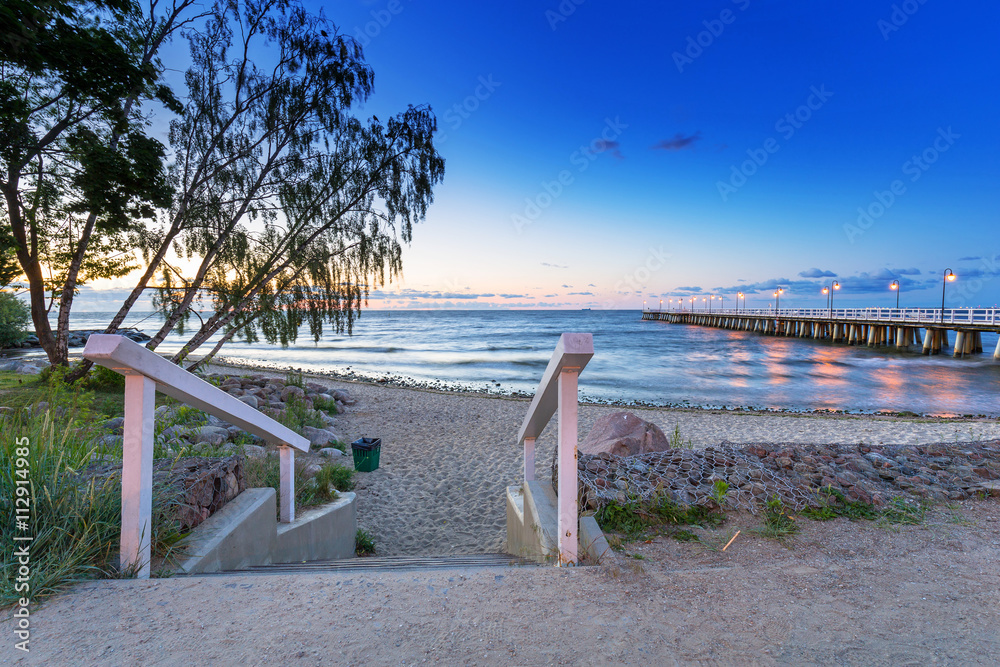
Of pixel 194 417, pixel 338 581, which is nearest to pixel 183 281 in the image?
pixel 194 417

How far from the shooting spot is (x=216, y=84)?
9219mm

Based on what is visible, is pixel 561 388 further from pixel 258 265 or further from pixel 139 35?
pixel 139 35

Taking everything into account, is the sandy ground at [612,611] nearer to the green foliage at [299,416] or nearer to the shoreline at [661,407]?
the green foliage at [299,416]

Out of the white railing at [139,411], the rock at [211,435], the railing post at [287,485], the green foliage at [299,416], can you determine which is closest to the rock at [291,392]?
the green foliage at [299,416]

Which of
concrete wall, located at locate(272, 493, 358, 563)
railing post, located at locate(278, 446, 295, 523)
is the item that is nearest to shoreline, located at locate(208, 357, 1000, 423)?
concrete wall, located at locate(272, 493, 358, 563)

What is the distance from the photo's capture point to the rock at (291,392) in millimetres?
10524

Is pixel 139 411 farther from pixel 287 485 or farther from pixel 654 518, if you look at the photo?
pixel 654 518

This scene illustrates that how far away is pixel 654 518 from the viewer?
3160mm

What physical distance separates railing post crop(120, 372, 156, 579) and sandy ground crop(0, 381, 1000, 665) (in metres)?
0.21

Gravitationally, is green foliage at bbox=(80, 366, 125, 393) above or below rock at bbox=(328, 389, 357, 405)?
above

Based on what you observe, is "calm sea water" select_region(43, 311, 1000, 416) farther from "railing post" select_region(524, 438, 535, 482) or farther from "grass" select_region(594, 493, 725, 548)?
"grass" select_region(594, 493, 725, 548)

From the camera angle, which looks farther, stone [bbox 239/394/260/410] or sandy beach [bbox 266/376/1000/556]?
stone [bbox 239/394/260/410]

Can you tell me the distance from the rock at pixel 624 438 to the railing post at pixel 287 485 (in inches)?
142

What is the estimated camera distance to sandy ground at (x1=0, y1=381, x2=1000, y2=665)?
1667 mm
